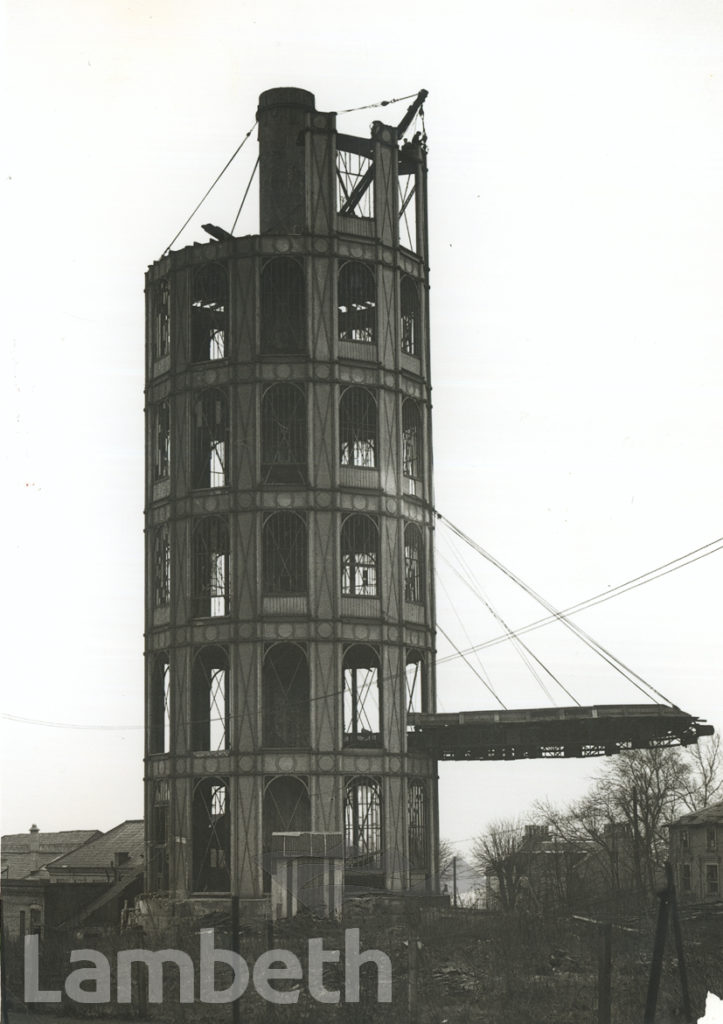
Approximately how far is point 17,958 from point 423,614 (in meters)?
19.8

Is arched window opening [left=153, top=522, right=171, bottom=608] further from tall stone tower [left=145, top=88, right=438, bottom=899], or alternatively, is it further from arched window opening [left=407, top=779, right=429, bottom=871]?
arched window opening [left=407, top=779, right=429, bottom=871]

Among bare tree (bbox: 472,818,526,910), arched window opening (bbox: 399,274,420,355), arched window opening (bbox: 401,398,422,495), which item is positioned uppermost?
arched window opening (bbox: 399,274,420,355)

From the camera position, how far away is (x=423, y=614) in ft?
187

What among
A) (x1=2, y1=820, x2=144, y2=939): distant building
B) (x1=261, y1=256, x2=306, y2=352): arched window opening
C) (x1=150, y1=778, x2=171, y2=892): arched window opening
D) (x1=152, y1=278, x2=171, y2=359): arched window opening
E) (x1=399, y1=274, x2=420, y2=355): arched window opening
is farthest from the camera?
(x1=2, y1=820, x2=144, y2=939): distant building

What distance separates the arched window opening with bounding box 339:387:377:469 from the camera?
56.2m

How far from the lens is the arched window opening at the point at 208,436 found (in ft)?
187

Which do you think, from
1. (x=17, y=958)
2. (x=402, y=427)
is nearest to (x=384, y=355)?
(x=402, y=427)

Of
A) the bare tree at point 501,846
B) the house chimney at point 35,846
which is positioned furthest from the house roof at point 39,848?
the bare tree at point 501,846

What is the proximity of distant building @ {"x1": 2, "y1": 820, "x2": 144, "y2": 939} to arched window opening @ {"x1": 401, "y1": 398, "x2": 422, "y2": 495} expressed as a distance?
21.2 meters

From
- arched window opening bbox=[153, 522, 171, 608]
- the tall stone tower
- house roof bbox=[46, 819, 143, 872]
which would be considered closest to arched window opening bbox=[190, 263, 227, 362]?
the tall stone tower

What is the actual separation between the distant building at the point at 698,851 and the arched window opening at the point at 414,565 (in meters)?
22.1

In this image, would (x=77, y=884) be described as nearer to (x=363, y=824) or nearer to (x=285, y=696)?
(x=285, y=696)

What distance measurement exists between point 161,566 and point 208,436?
215 inches

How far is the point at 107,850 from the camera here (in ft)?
255
